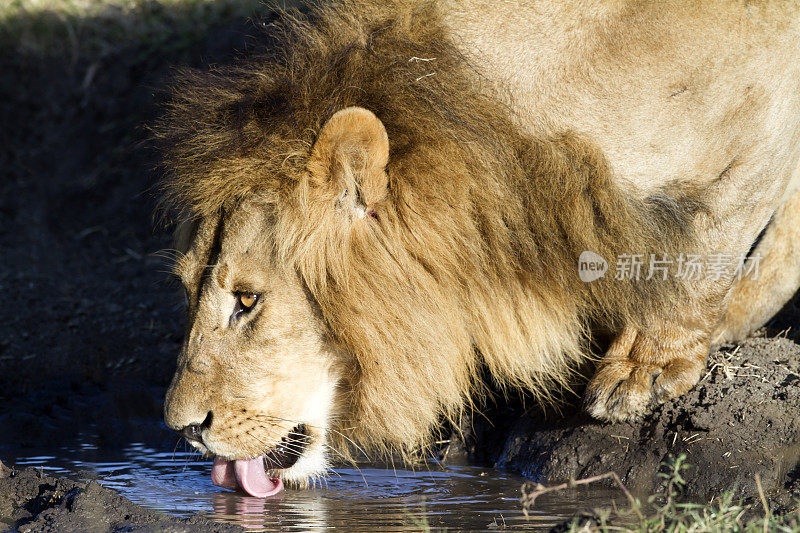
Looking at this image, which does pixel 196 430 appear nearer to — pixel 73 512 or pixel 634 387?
pixel 73 512

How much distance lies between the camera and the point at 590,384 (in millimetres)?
3787

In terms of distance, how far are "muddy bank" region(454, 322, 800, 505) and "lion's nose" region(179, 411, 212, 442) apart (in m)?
1.30

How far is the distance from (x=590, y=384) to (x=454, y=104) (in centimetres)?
119

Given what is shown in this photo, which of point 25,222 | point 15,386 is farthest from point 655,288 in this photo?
point 25,222

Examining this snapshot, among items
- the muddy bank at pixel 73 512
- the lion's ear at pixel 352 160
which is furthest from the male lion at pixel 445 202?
the muddy bank at pixel 73 512

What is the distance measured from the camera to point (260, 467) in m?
3.63

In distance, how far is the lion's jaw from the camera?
3389 millimetres

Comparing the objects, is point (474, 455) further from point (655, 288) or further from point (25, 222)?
point (25, 222)

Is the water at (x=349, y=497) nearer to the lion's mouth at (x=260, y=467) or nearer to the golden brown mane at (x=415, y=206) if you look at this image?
the lion's mouth at (x=260, y=467)

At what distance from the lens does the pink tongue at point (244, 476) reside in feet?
11.8

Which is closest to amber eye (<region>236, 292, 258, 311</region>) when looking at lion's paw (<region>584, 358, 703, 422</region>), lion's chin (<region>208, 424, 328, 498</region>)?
lion's chin (<region>208, 424, 328, 498</region>)

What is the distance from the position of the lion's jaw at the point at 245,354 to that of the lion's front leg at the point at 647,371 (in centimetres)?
101

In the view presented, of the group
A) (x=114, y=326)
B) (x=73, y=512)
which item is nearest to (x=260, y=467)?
(x=73, y=512)

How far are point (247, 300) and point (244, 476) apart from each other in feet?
2.14
